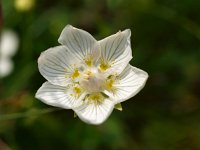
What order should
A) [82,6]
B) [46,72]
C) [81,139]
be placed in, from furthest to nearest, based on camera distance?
[82,6], [81,139], [46,72]

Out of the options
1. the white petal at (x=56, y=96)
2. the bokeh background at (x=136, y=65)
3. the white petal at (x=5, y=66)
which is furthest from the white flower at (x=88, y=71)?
the white petal at (x=5, y=66)

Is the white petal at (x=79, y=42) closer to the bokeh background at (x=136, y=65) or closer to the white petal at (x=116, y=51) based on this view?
the white petal at (x=116, y=51)

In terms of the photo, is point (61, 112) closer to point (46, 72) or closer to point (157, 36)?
point (157, 36)

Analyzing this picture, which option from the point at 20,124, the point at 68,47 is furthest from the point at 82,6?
the point at 68,47

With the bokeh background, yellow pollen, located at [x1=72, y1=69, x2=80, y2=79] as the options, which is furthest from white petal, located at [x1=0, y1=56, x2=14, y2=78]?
yellow pollen, located at [x1=72, y1=69, x2=80, y2=79]

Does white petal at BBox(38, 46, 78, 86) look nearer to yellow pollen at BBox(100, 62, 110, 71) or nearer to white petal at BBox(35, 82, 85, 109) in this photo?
white petal at BBox(35, 82, 85, 109)

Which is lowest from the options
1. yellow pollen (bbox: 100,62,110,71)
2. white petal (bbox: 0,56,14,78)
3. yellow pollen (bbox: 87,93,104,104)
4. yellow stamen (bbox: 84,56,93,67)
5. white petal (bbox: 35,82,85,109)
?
white petal (bbox: 0,56,14,78)

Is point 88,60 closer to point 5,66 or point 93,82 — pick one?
point 93,82
